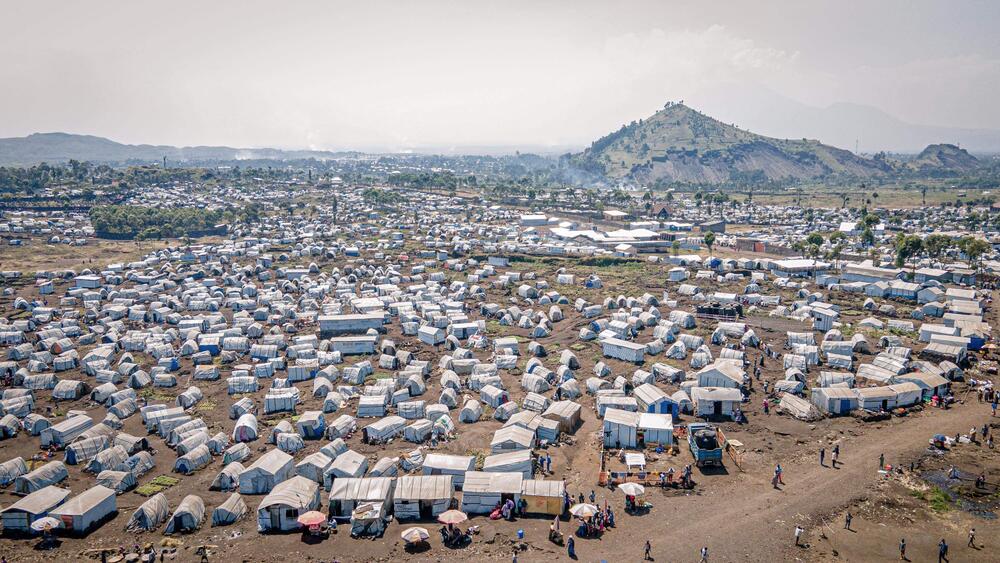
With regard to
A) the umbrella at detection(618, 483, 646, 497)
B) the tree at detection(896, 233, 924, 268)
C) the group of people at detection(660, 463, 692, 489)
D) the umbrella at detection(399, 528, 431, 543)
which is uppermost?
the tree at detection(896, 233, 924, 268)

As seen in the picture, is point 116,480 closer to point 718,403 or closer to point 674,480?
point 674,480

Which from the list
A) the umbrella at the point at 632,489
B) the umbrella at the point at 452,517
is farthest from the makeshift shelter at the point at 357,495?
the umbrella at the point at 632,489

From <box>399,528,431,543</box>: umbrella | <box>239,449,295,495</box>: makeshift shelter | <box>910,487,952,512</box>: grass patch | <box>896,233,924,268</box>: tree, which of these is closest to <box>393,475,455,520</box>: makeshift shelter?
<box>399,528,431,543</box>: umbrella

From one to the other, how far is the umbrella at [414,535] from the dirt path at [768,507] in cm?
585

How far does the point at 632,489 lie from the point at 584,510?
2.58m

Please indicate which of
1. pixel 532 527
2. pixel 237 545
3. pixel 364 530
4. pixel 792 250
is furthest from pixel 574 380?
pixel 792 250

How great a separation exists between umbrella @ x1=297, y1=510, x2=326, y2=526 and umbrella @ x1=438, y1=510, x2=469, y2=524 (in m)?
4.41

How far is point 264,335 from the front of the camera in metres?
46.5

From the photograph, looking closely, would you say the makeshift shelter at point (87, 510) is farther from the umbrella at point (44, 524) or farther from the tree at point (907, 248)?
the tree at point (907, 248)

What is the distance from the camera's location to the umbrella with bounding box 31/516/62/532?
69.8 ft

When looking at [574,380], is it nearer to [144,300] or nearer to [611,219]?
[144,300]

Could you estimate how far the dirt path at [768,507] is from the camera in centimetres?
2038

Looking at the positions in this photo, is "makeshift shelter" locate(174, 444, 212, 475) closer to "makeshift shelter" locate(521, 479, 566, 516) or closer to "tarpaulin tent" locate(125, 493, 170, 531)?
"tarpaulin tent" locate(125, 493, 170, 531)

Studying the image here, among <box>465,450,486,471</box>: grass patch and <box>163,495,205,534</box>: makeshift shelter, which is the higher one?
<box>465,450,486,471</box>: grass patch
